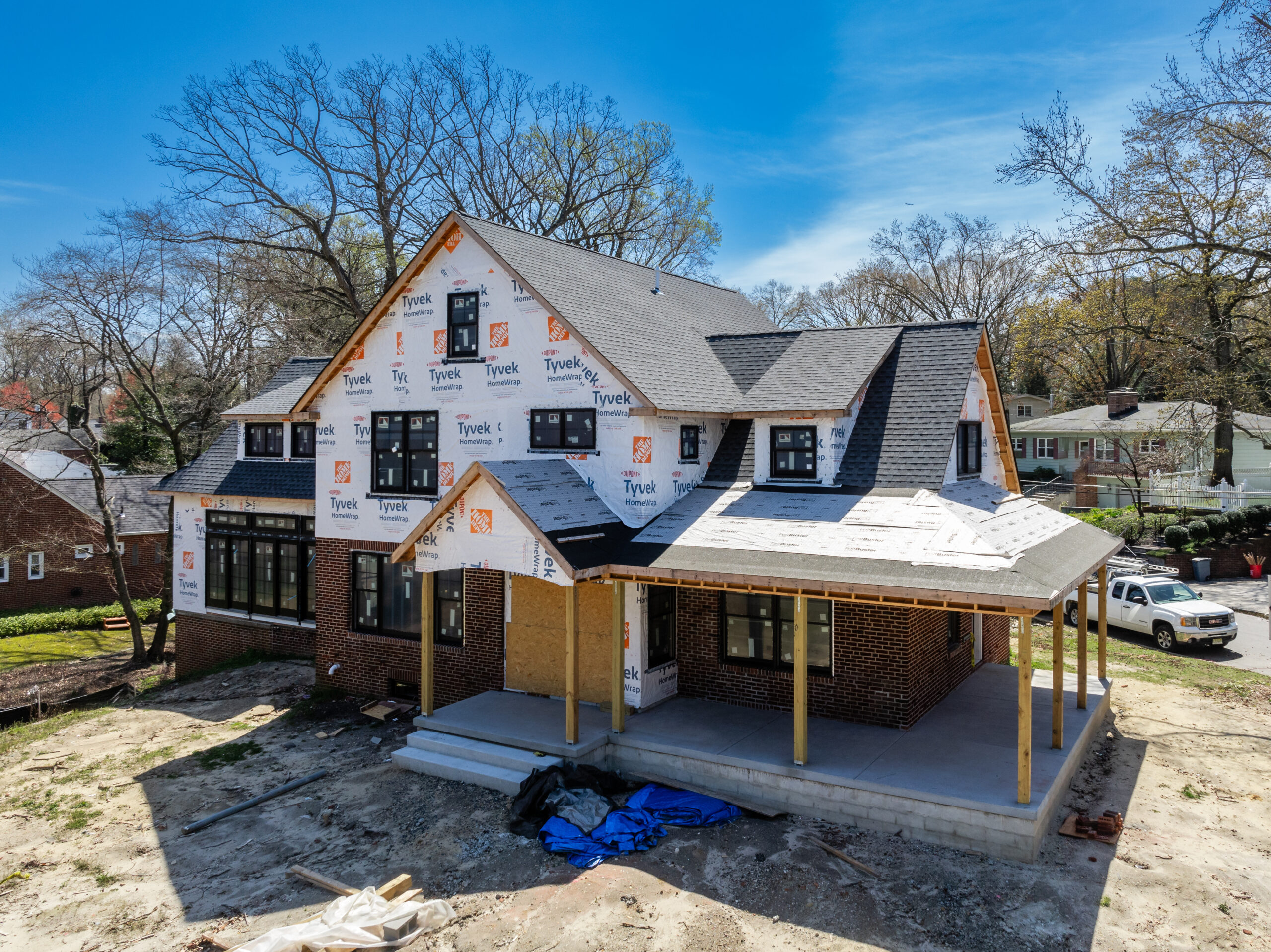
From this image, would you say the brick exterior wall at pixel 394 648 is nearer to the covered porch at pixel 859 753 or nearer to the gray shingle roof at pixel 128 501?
the covered porch at pixel 859 753

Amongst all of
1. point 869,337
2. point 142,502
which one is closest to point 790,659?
point 869,337

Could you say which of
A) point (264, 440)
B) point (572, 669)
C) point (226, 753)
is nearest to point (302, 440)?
point (264, 440)

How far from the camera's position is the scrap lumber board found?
10625mm

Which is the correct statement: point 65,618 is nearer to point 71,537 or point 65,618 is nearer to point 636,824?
point 71,537

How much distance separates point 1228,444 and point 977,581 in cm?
3779

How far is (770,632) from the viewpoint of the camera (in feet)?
43.6

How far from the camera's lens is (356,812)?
11.3 meters

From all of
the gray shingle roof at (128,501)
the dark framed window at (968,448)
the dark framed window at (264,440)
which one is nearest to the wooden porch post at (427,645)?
the dark framed window at (264,440)

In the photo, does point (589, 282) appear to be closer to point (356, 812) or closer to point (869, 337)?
point (869, 337)

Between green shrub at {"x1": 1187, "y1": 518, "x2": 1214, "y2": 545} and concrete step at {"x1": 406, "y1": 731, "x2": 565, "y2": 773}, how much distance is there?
89.1 feet

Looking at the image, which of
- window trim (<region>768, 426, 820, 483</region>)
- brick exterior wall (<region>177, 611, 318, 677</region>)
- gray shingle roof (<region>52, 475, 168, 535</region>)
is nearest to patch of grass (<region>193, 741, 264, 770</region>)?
brick exterior wall (<region>177, 611, 318, 677</region>)

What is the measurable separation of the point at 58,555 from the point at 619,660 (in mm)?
32039

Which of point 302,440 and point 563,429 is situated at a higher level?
point 302,440

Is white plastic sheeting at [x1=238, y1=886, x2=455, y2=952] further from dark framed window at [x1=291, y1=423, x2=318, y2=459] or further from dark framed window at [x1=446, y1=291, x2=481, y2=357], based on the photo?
dark framed window at [x1=291, y1=423, x2=318, y2=459]
